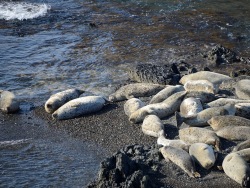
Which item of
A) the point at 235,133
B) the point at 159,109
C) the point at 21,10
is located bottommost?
the point at 21,10

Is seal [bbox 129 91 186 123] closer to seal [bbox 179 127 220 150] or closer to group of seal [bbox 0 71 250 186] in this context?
group of seal [bbox 0 71 250 186]

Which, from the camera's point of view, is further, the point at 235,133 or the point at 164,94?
the point at 164,94

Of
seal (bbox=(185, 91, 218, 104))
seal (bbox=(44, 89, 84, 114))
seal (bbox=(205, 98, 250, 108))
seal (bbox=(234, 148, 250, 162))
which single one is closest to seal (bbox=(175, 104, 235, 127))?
seal (bbox=(205, 98, 250, 108))

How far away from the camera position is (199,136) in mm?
7215

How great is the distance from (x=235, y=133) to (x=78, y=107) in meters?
3.30

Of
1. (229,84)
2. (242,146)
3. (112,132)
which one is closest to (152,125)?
(112,132)

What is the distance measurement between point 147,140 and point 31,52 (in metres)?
6.78

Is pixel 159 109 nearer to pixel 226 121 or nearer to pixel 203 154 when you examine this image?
pixel 226 121

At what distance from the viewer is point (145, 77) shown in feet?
34.2

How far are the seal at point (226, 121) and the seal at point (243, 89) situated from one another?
121cm

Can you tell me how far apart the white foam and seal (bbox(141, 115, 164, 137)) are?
35.8ft

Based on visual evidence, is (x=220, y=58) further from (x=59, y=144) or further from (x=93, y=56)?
(x=59, y=144)

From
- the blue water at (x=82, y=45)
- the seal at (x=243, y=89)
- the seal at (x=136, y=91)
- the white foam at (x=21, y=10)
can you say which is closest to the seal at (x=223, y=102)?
the seal at (x=243, y=89)

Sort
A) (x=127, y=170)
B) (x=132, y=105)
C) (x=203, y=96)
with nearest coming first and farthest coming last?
(x=127, y=170)
(x=203, y=96)
(x=132, y=105)
